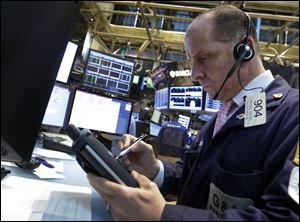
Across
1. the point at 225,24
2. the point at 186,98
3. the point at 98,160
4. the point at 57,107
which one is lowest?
the point at 98,160

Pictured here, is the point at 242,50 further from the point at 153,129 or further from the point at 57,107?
the point at 153,129

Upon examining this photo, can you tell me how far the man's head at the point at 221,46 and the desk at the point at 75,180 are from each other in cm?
63

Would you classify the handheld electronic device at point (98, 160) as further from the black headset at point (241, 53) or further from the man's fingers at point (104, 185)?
the black headset at point (241, 53)

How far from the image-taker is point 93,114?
202 centimetres

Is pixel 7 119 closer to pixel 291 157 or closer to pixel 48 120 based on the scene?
pixel 291 157

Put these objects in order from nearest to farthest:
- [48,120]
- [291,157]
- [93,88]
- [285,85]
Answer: [291,157] → [285,85] → [48,120] → [93,88]

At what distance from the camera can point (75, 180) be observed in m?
1.02

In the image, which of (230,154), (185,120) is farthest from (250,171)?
(185,120)

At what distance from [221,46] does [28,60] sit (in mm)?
753

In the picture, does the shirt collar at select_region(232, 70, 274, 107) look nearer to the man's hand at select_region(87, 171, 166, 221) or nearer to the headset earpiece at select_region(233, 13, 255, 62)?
the headset earpiece at select_region(233, 13, 255, 62)

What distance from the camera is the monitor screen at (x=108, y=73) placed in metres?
2.26

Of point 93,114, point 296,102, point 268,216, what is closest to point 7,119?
point 268,216

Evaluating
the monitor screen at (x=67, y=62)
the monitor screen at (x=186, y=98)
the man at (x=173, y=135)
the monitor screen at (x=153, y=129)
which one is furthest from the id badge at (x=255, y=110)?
the monitor screen at (x=153, y=129)

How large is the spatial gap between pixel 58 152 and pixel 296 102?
1166 millimetres
